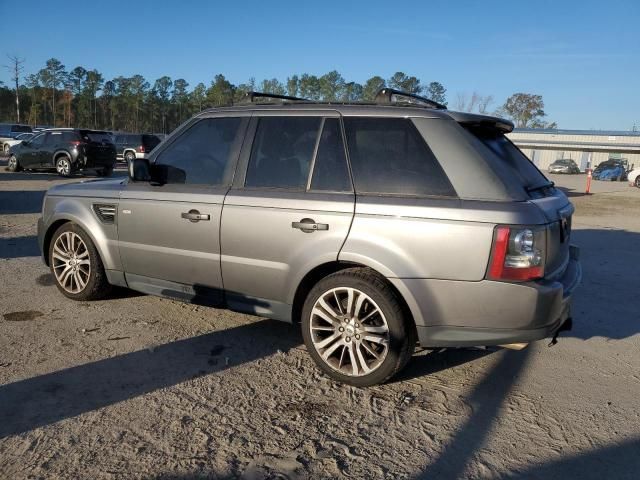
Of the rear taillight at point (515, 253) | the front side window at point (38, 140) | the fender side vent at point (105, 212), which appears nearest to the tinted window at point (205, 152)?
the fender side vent at point (105, 212)

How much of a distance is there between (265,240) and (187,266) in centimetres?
84

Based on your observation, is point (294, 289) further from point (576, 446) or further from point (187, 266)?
point (576, 446)

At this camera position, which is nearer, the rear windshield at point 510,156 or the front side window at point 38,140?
the rear windshield at point 510,156

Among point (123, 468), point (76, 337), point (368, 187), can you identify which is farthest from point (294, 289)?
point (76, 337)

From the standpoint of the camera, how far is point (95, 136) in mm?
18844

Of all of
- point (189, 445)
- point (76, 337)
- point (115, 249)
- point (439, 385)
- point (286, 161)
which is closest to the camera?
point (189, 445)

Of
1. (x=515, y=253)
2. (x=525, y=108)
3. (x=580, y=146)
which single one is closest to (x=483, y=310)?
(x=515, y=253)

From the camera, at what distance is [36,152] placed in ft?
63.0

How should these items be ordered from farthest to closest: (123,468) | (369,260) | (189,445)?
(369,260) < (189,445) < (123,468)

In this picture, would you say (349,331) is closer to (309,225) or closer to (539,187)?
(309,225)

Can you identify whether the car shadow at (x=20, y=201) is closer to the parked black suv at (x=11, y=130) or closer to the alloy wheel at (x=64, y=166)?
the alloy wheel at (x=64, y=166)

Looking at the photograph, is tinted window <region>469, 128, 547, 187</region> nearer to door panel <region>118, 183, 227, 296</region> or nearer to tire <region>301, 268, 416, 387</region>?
tire <region>301, 268, 416, 387</region>

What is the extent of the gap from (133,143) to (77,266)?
25.8 metres

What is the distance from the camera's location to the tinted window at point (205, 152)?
414cm
